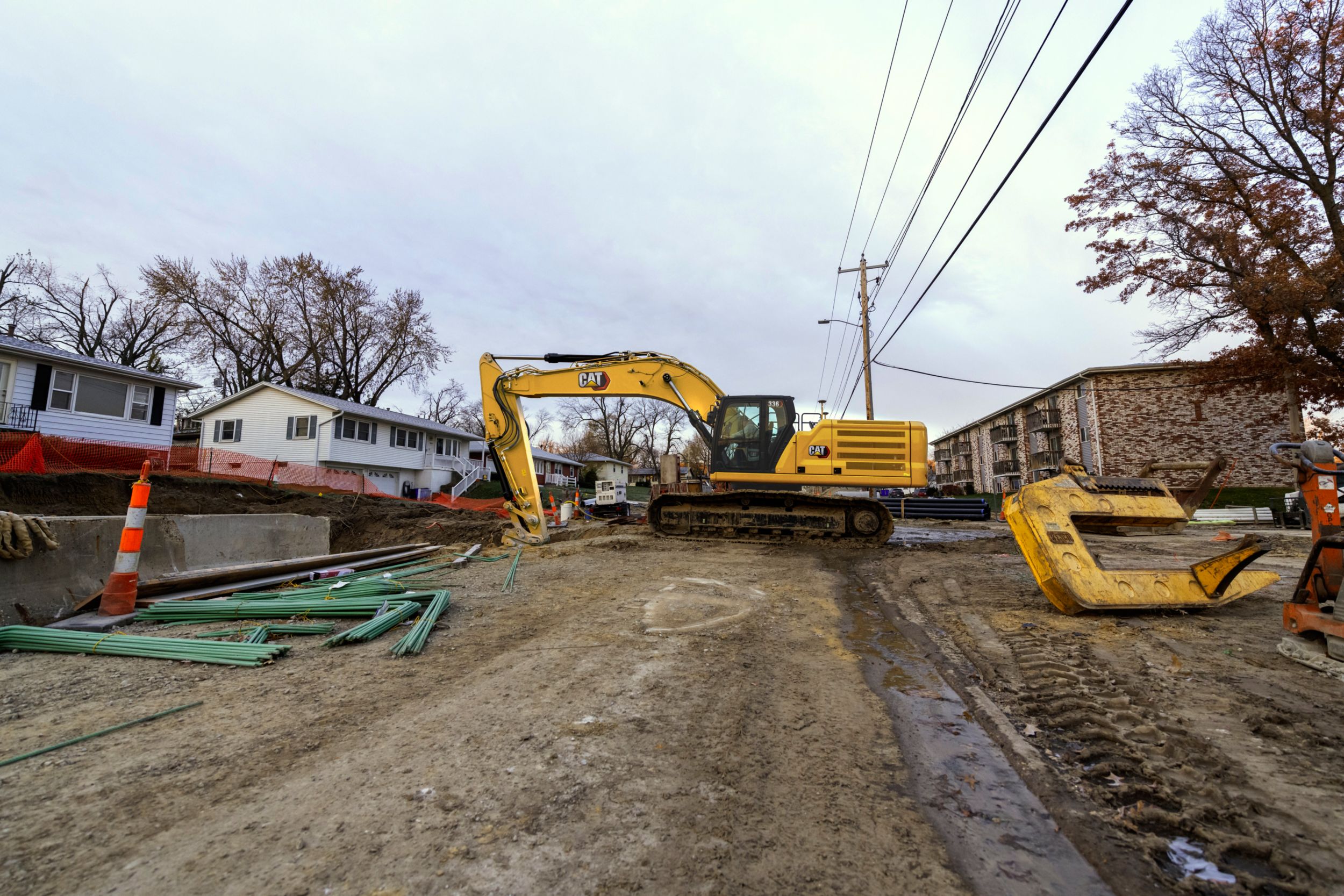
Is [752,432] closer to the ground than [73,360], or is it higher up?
closer to the ground

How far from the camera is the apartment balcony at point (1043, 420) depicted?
4128 cm

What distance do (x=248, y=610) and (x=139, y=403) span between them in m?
22.5

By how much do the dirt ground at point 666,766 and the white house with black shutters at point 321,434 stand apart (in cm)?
2817

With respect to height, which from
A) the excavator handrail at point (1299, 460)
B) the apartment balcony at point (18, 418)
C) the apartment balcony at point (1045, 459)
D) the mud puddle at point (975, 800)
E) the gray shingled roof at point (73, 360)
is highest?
the gray shingled roof at point (73, 360)

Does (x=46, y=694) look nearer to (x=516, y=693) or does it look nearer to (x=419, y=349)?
(x=516, y=693)

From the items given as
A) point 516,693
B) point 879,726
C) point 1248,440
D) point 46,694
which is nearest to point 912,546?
point 879,726

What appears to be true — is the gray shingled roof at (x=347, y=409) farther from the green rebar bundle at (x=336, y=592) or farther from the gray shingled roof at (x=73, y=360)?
the green rebar bundle at (x=336, y=592)

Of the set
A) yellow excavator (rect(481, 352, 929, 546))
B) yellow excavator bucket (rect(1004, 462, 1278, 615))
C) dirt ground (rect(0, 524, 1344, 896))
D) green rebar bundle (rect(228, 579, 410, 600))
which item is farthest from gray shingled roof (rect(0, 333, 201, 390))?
yellow excavator bucket (rect(1004, 462, 1278, 615))

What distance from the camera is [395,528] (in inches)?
596

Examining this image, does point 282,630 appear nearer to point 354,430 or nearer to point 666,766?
point 666,766

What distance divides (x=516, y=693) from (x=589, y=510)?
19.0 m

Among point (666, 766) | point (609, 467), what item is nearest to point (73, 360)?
point (666, 766)

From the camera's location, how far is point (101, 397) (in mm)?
19766

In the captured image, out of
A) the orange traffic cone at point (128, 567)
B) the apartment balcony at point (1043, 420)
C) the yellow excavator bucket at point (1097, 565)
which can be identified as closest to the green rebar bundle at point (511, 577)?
the orange traffic cone at point (128, 567)
